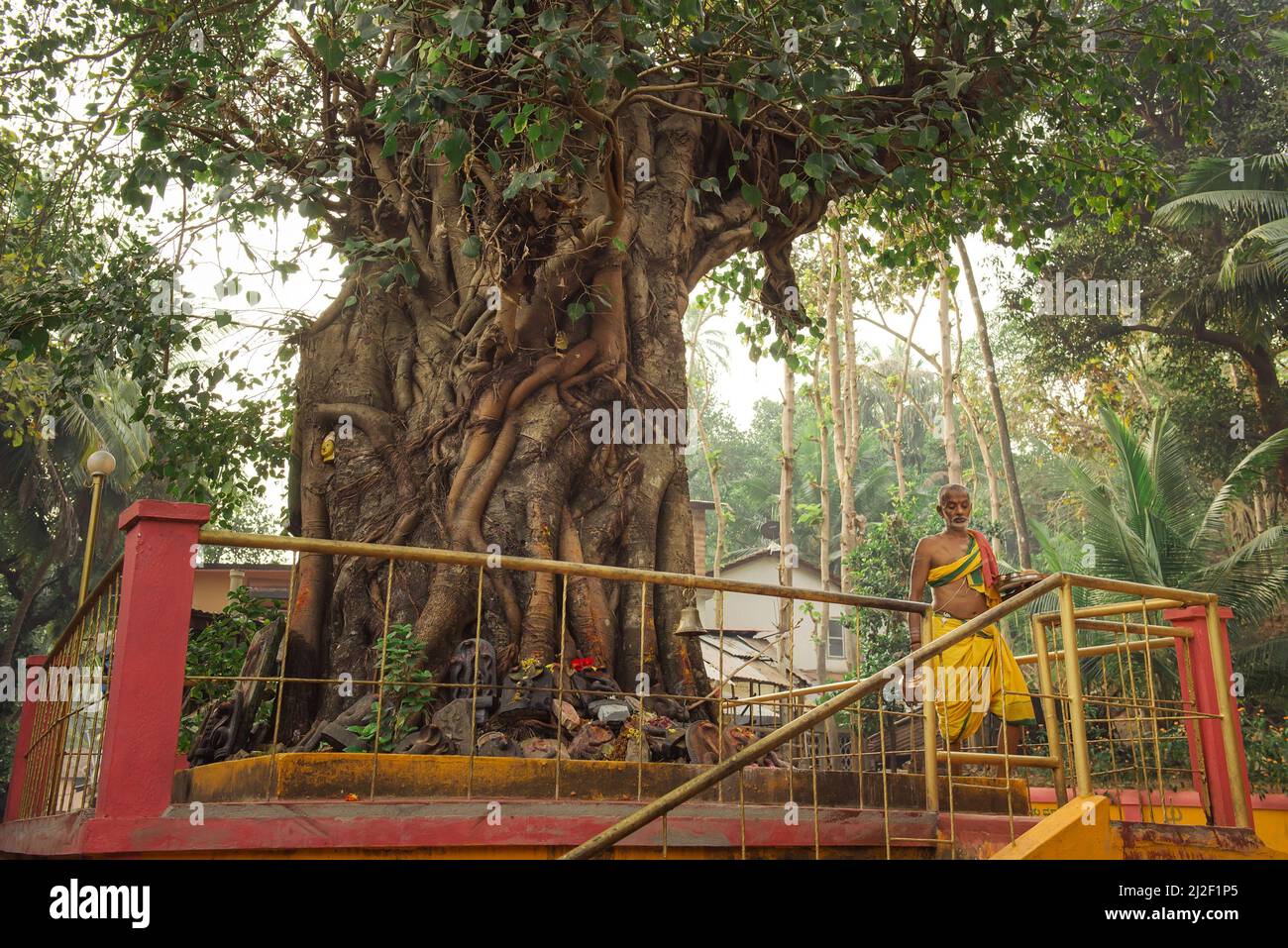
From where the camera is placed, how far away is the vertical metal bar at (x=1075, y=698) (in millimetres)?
5212

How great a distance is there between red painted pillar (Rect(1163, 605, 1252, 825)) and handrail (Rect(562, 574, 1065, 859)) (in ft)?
4.41

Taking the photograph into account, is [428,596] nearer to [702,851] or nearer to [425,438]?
[425,438]

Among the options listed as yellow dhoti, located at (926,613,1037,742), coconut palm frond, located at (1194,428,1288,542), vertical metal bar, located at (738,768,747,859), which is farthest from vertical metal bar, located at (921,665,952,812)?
coconut palm frond, located at (1194,428,1288,542)

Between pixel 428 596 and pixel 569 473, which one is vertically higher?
pixel 569 473

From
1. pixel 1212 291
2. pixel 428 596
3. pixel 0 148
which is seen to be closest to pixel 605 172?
pixel 428 596

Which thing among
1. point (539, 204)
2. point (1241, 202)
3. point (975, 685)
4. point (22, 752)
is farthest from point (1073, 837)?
point (1241, 202)

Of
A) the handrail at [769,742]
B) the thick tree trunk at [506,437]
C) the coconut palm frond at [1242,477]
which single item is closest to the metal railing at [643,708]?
the handrail at [769,742]

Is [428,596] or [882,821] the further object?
[428,596]

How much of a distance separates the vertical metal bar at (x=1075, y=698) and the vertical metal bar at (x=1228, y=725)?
1081 mm

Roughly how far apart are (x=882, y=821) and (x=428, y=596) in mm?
3210

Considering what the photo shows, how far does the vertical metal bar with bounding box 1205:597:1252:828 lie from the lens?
5.88 metres

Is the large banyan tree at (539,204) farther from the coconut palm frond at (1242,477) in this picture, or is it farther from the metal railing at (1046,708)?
the coconut palm frond at (1242,477)

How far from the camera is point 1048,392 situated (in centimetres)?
2712

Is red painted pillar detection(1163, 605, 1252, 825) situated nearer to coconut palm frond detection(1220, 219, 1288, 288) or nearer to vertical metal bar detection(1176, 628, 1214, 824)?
vertical metal bar detection(1176, 628, 1214, 824)
